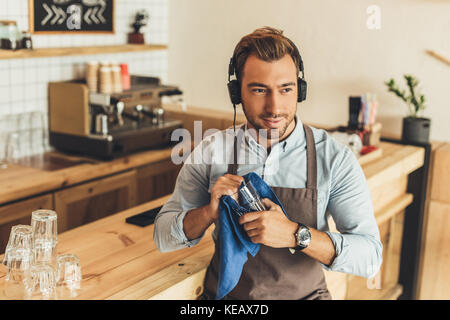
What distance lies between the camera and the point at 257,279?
1734 mm

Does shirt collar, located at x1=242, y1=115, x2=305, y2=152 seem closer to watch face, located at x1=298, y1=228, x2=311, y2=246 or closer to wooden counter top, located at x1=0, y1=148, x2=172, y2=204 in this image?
watch face, located at x1=298, y1=228, x2=311, y2=246

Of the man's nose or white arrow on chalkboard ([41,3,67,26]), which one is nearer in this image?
the man's nose

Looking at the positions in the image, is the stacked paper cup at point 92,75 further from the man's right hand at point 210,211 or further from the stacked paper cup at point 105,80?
the man's right hand at point 210,211

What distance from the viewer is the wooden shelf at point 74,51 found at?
10.00 ft

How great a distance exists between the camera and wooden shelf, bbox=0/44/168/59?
3.05m

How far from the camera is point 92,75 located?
11.5 ft

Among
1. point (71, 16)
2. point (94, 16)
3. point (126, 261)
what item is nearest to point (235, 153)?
point (126, 261)

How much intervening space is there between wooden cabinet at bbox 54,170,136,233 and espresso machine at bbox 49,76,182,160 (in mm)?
178

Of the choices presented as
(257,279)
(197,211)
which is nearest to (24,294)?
(197,211)

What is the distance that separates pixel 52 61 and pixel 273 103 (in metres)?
2.49

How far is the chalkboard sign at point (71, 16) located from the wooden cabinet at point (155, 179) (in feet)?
3.57

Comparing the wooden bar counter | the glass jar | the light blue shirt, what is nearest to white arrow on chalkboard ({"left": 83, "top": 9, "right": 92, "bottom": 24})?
the glass jar

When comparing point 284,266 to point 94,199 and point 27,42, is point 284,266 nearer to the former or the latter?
point 94,199
